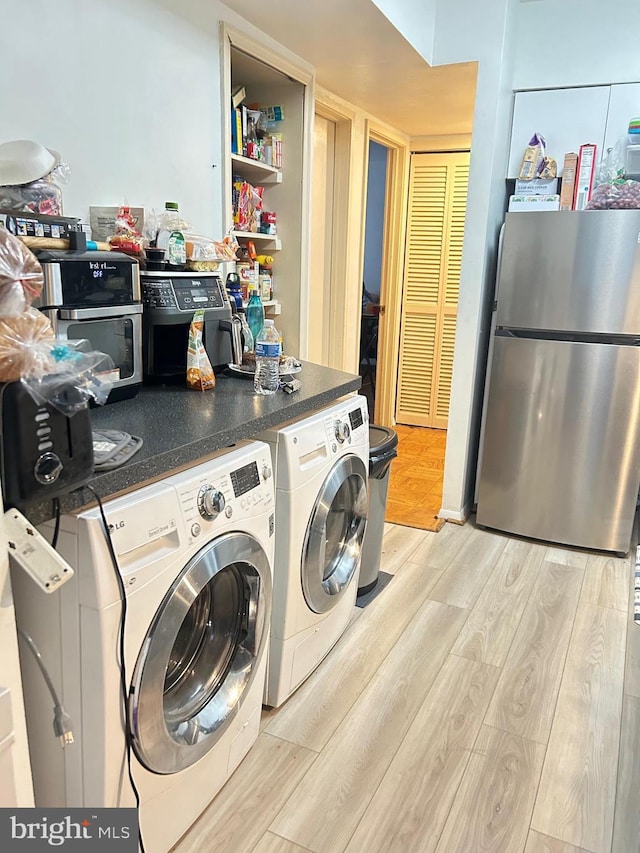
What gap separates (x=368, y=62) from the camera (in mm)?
2814

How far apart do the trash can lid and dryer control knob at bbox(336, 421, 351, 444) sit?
14.4 inches

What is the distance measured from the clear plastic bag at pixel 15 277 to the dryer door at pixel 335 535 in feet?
3.31

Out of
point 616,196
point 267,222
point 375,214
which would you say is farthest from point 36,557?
point 375,214

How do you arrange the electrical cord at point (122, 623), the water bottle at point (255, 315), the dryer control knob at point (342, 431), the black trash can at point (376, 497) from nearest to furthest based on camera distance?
the electrical cord at point (122, 623) → the dryer control knob at point (342, 431) → the black trash can at point (376, 497) → the water bottle at point (255, 315)

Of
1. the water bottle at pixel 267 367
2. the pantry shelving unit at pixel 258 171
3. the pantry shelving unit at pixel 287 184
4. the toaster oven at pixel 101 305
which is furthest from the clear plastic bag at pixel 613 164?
the toaster oven at pixel 101 305

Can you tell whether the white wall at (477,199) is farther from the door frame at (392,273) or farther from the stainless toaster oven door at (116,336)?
the stainless toaster oven door at (116,336)

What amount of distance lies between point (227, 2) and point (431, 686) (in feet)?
8.03

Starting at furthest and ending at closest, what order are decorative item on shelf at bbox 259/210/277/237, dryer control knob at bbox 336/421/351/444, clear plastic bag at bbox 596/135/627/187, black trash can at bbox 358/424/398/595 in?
1. decorative item on shelf at bbox 259/210/277/237
2. clear plastic bag at bbox 596/135/627/187
3. black trash can at bbox 358/424/398/595
4. dryer control knob at bbox 336/421/351/444

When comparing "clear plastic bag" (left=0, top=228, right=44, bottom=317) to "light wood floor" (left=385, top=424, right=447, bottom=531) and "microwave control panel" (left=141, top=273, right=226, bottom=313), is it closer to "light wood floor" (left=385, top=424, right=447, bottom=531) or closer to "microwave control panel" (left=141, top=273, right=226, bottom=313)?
"microwave control panel" (left=141, top=273, right=226, bottom=313)

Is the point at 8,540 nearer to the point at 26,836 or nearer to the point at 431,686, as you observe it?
the point at 26,836

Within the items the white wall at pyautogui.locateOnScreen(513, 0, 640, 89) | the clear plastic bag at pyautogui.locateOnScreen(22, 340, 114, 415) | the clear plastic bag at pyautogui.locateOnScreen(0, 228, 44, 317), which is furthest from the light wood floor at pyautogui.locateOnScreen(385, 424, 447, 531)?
the clear plastic bag at pyautogui.locateOnScreen(0, 228, 44, 317)

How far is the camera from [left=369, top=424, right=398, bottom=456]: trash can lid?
236cm

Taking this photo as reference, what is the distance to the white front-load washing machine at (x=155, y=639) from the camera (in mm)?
1123

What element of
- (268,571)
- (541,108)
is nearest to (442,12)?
(541,108)
